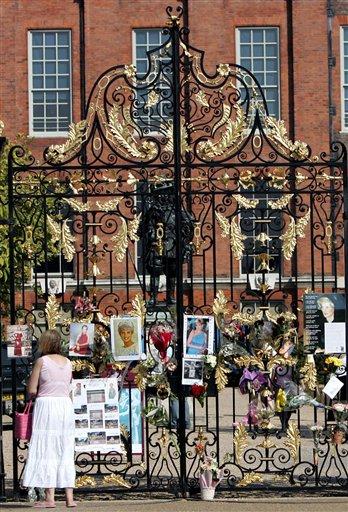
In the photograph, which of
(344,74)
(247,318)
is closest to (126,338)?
(247,318)

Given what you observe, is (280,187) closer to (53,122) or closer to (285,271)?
(285,271)

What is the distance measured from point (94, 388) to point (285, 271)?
19804mm

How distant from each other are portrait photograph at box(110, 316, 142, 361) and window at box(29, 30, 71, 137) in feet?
74.2

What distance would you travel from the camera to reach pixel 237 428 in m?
15.1

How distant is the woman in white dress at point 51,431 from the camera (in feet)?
46.5

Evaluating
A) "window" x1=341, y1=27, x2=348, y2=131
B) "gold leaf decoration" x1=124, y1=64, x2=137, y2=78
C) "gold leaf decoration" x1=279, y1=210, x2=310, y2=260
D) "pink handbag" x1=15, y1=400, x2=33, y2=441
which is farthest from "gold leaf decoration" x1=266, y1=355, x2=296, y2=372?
"window" x1=341, y1=27, x2=348, y2=131

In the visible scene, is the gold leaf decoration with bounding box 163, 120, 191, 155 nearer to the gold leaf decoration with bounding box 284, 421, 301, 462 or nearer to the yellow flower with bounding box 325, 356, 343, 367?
the yellow flower with bounding box 325, 356, 343, 367

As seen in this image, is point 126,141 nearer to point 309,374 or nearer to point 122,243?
point 122,243

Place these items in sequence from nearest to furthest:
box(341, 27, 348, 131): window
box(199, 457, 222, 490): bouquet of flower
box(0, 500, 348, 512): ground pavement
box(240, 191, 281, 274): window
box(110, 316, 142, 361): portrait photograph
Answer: box(0, 500, 348, 512): ground pavement
box(199, 457, 222, 490): bouquet of flower
box(110, 316, 142, 361): portrait photograph
box(240, 191, 281, 274): window
box(341, 27, 348, 131): window

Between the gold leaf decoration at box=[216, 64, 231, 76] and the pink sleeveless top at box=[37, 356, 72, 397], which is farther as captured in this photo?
the gold leaf decoration at box=[216, 64, 231, 76]

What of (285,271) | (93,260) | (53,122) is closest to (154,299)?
(93,260)

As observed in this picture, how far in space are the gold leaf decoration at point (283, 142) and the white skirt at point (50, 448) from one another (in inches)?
132

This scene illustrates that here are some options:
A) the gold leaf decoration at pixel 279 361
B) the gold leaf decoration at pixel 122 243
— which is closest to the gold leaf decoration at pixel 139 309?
the gold leaf decoration at pixel 122 243

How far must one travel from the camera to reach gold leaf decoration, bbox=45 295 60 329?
15203mm
